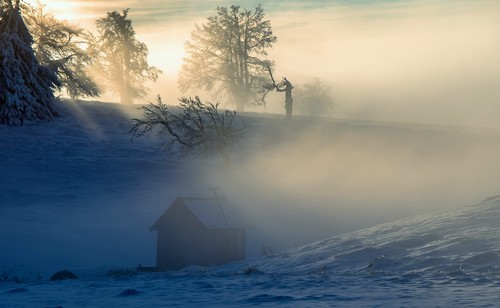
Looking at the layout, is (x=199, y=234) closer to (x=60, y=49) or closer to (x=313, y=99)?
(x=60, y=49)

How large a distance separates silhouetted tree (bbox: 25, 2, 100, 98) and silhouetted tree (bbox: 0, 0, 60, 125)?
12.1 ft

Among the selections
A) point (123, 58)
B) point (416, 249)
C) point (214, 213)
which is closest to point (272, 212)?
point (214, 213)

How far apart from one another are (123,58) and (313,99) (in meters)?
37.8

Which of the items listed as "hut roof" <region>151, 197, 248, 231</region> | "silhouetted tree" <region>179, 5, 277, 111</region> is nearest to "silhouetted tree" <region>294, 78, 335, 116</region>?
"silhouetted tree" <region>179, 5, 277, 111</region>

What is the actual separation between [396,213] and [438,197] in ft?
19.3

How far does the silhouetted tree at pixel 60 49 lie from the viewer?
47250 mm

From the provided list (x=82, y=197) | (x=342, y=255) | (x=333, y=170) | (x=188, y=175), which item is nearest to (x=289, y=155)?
(x=333, y=170)

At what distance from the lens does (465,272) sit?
38.2ft

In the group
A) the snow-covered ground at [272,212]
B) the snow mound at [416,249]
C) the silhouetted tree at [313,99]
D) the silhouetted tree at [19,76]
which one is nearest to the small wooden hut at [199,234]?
the snow-covered ground at [272,212]

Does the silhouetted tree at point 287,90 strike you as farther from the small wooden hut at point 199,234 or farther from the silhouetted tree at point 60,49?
the small wooden hut at point 199,234

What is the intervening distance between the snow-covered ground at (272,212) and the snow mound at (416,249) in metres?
0.05

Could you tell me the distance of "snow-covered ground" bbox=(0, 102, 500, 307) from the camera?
10977mm

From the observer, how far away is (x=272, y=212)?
31.5m

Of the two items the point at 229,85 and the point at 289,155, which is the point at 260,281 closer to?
the point at 289,155
